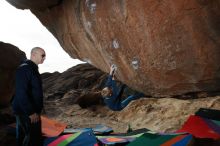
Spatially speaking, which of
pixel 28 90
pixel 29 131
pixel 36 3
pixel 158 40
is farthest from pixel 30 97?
pixel 36 3

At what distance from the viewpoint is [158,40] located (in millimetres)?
5371

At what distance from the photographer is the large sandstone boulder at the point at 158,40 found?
4934 mm

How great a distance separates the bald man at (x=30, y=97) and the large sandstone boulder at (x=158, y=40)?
1.92 metres

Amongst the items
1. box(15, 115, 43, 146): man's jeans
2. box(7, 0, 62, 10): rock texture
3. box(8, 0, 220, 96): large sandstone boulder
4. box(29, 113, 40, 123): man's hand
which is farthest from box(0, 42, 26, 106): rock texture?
box(29, 113, 40, 123): man's hand

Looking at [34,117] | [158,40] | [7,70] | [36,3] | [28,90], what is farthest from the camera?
[7,70]

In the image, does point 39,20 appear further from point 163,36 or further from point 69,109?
point 163,36

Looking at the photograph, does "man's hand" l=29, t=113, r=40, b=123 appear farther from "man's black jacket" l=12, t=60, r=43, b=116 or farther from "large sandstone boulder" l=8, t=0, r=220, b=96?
"large sandstone boulder" l=8, t=0, r=220, b=96

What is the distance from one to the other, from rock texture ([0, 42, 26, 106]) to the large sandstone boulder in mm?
5111

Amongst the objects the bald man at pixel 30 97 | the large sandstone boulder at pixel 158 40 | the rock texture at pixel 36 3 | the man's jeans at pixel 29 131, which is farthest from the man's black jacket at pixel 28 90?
the rock texture at pixel 36 3

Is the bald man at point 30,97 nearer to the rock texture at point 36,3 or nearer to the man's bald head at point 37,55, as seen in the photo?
the man's bald head at point 37,55

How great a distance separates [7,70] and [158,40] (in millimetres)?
7550

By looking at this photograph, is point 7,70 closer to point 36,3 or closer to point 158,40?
point 36,3

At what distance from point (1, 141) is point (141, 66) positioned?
155 inches

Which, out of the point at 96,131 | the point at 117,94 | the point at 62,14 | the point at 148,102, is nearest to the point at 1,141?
the point at 96,131
